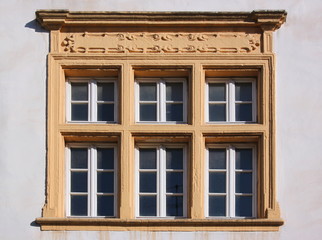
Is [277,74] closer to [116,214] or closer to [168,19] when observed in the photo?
[168,19]

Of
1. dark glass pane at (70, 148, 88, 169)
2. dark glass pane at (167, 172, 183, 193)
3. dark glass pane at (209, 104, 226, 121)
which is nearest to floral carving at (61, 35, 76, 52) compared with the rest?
dark glass pane at (70, 148, 88, 169)

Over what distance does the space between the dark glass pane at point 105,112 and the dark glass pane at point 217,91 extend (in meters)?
1.24

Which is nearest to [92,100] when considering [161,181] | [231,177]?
[161,181]

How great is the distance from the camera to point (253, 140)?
48.4ft

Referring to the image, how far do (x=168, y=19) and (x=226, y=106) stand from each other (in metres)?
1.29

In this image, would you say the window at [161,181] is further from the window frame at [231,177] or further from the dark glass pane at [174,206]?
the window frame at [231,177]

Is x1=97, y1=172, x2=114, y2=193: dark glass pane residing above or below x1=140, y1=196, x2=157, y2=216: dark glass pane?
above

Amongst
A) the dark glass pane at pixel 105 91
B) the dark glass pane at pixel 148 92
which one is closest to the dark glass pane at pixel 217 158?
the dark glass pane at pixel 148 92

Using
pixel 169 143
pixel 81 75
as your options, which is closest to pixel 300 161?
pixel 169 143

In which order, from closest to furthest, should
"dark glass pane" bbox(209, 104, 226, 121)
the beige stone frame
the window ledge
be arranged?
the window ledge
the beige stone frame
"dark glass pane" bbox(209, 104, 226, 121)

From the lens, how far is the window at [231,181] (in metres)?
14.7

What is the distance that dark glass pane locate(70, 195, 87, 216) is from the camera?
14.8m

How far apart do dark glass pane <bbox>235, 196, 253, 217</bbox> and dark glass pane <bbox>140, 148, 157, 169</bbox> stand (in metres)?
1.12

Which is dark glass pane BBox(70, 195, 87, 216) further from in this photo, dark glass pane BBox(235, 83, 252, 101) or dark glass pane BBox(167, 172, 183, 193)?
dark glass pane BBox(235, 83, 252, 101)
